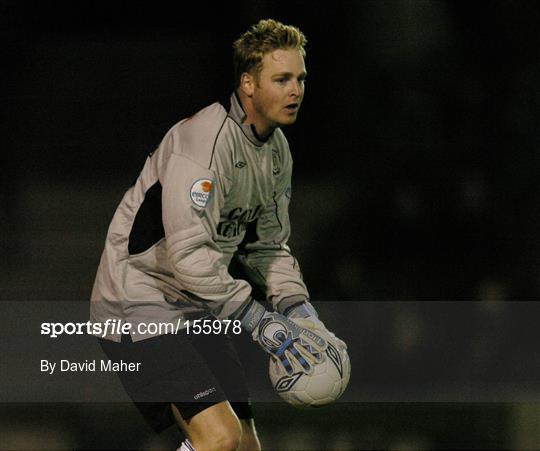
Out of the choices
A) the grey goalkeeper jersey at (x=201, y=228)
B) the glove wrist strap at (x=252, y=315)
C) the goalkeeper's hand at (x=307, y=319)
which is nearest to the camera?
the grey goalkeeper jersey at (x=201, y=228)

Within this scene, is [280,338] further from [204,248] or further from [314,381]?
[204,248]

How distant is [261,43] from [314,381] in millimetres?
1119

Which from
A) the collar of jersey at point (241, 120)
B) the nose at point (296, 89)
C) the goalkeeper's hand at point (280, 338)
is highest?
the nose at point (296, 89)

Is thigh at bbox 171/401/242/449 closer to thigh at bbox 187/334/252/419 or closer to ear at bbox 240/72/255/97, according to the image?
thigh at bbox 187/334/252/419

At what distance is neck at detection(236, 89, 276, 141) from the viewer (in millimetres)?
3404

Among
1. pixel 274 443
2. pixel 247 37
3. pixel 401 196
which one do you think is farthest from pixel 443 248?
pixel 247 37

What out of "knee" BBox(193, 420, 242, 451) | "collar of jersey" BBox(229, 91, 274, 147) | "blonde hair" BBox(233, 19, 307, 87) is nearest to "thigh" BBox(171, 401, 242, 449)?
"knee" BBox(193, 420, 242, 451)

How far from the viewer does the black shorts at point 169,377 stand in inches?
131

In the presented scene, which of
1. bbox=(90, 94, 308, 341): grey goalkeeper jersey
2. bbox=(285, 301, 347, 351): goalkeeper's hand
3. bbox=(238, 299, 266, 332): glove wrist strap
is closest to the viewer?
bbox=(90, 94, 308, 341): grey goalkeeper jersey

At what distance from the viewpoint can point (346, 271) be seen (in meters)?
4.24

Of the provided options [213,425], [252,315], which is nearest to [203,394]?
[213,425]

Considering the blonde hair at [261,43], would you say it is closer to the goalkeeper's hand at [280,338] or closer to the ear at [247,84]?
the ear at [247,84]

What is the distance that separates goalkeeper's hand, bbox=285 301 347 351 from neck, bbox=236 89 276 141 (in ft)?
2.00

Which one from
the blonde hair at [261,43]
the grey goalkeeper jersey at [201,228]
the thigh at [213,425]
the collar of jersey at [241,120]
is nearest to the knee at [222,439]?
the thigh at [213,425]
